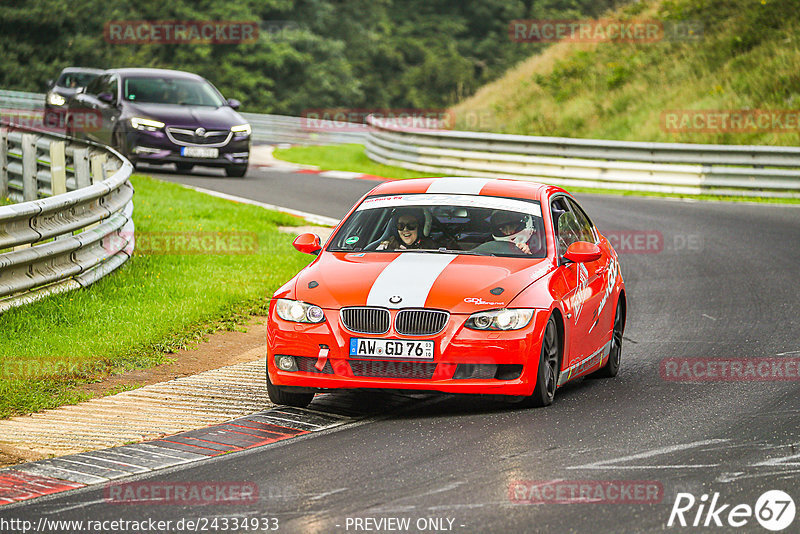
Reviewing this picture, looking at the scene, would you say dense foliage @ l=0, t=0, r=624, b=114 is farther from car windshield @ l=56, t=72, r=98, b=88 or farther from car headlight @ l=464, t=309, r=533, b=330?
car headlight @ l=464, t=309, r=533, b=330

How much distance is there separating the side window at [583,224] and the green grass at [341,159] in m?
16.4

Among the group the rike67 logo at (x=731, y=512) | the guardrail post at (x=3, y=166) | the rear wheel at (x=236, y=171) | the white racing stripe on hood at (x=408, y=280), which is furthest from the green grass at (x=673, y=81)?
the rike67 logo at (x=731, y=512)

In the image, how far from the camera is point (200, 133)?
23.1m

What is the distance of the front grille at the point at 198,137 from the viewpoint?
75.2 ft

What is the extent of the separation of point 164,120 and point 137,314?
12.6 m

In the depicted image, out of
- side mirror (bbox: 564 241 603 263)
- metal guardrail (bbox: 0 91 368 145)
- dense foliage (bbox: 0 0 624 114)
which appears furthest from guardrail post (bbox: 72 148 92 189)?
dense foliage (bbox: 0 0 624 114)

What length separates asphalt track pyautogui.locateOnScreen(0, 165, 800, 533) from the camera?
5633 millimetres

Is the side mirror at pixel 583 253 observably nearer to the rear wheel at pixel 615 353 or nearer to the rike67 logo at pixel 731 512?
the rear wheel at pixel 615 353

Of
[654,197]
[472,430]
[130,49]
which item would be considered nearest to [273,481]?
[472,430]

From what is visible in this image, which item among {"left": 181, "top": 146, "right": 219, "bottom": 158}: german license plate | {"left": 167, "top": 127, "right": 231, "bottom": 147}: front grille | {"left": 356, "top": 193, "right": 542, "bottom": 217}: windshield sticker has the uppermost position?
{"left": 356, "top": 193, "right": 542, "bottom": 217}: windshield sticker

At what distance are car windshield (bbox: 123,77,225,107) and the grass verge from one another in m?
4.52

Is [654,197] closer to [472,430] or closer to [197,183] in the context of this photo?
[197,183]

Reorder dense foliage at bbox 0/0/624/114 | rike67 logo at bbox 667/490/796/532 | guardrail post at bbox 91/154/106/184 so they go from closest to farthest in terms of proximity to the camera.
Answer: rike67 logo at bbox 667/490/796/532 → guardrail post at bbox 91/154/106/184 → dense foliage at bbox 0/0/624/114

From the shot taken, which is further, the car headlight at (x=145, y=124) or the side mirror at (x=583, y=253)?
the car headlight at (x=145, y=124)
